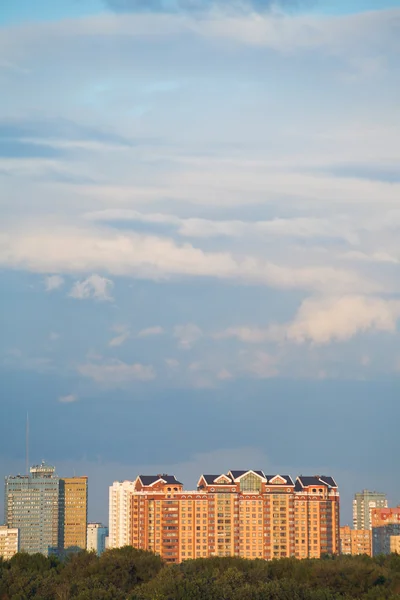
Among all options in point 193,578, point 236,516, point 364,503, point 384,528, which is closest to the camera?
point 193,578

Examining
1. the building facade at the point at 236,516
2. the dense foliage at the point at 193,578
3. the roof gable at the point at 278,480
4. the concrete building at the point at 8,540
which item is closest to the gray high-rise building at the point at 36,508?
the concrete building at the point at 8,540

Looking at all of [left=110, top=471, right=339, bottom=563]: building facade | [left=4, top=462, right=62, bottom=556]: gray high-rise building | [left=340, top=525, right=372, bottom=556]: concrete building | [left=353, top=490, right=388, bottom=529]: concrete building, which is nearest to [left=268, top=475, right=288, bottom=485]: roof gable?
[left=110, top=471, right=339, bottom=563]: building facade

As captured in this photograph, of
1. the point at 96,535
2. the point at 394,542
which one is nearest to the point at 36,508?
the point at 96,535

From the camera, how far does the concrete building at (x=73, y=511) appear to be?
268 feet

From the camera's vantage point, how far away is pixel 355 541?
70.6 metres

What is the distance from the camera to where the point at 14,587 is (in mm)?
29172

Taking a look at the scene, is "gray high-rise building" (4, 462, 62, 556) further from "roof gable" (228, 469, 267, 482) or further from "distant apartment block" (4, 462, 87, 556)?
"roof gable" (228, 469, 267, 482)

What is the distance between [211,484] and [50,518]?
26.3 meters

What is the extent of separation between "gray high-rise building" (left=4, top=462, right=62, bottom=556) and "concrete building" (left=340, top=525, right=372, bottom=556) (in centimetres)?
2194

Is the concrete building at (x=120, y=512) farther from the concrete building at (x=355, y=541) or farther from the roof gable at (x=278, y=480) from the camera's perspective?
the concrete building at (x=355, y=541)

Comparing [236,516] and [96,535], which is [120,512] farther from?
[96,535]

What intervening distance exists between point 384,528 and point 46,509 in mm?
26542

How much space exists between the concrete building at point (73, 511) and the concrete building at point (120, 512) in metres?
15.6

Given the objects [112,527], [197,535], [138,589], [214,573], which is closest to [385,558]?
[214,573]
